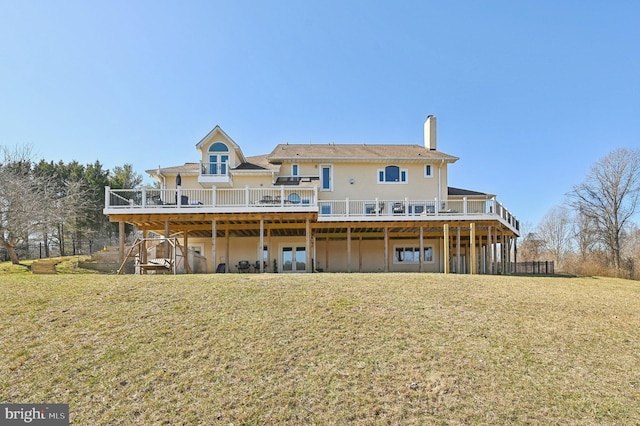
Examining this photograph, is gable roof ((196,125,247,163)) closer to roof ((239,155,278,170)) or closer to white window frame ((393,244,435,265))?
roof ((239,155,278,170))

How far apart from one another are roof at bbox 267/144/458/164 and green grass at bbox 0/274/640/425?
13.2 meters

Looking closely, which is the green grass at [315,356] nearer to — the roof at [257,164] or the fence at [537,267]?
the roof at [257,164]

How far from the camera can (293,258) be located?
22344 millimetres

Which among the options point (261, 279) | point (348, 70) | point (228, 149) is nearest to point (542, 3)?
point (348, 70)

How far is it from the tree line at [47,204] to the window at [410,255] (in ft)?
71.9

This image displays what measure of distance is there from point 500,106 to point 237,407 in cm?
2335

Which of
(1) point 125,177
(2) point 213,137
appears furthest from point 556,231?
(1) point 125,177

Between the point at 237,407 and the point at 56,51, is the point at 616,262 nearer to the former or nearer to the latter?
the point at 237,407

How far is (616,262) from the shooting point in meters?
28.6

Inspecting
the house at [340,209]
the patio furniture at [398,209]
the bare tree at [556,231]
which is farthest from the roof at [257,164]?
the bare tree at [556,231]

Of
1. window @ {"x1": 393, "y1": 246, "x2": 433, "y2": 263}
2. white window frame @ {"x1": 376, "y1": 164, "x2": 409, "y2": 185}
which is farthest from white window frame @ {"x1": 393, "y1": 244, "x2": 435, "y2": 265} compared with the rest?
white window frame @ {"x1": 376, "y1": 164, "x2": 409, "y2": 185}

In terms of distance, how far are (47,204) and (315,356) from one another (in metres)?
26.0

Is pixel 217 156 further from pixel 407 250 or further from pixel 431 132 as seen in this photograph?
pixel 431 132

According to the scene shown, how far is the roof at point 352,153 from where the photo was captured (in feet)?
74.1
